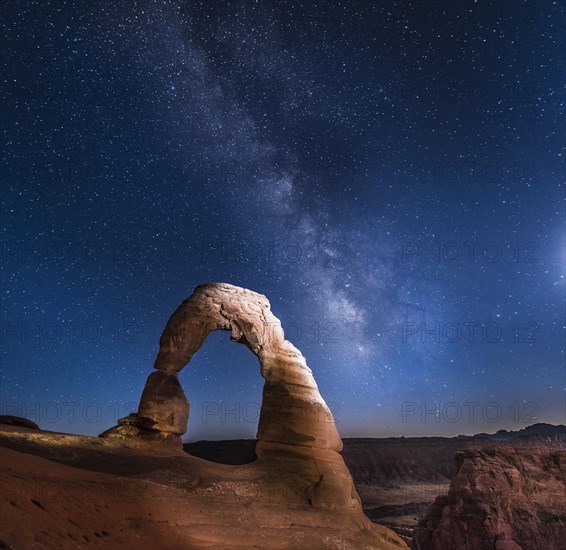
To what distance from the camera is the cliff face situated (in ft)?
83.2

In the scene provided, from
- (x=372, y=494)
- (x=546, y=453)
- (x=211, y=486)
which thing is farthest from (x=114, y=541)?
(x=372, y=494)

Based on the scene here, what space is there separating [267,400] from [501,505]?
20215mm

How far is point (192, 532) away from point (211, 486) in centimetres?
182

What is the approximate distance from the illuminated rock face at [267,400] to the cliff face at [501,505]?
54.1 ft

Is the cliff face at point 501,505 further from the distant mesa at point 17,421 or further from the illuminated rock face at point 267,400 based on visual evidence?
the distant mesa at point 17,421

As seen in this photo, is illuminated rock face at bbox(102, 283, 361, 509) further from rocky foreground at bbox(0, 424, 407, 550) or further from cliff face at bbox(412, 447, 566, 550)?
cliff face at bbox(412, 447, 566, 550)

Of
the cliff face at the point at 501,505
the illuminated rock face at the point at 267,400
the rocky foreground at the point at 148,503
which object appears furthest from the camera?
the cliff face at the point at 501,505

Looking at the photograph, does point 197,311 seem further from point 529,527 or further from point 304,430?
point 529,527

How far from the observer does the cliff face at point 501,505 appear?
999 inches

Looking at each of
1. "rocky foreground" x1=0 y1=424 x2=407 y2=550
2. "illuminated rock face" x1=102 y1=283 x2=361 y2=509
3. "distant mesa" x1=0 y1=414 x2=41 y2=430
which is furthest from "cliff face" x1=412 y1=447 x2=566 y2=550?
"distant mesa" x1=0 y1=414 x2=41 y2=430

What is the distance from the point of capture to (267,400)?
15.0 m

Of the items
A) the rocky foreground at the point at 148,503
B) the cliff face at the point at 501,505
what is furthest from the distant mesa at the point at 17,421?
the cliff face at the point at 501,505

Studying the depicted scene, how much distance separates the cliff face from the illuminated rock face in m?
16.5

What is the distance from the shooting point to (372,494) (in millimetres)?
58750
